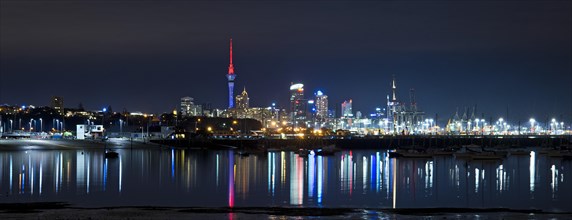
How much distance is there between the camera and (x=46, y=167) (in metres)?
82.6

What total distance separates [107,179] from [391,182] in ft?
75.5

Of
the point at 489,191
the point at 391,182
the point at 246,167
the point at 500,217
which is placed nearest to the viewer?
the point at 500,217

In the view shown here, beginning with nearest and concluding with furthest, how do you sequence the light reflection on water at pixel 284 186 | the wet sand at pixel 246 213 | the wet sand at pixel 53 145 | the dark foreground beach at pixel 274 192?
the wet sand at pixel 246 213 < the dark foreground beach at pixel 274 192 < the light reflection on water at pixel 284 186 < the wet sand at pixel 53 145

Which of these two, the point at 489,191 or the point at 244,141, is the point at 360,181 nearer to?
the point at 489,191

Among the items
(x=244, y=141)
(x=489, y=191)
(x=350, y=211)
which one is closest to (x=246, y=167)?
(x=489, y=191)

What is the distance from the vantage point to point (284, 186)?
62.9 m

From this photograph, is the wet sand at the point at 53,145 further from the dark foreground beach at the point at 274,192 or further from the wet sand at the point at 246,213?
the wet sand at the point at 246,213

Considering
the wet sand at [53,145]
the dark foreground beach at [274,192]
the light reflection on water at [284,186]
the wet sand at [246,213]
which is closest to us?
the wet sand at [246,213]

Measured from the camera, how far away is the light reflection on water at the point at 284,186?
50.8 m

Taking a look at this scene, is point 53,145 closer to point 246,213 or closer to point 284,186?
point 284,186

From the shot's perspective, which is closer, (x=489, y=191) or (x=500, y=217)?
(x=500, y=217)

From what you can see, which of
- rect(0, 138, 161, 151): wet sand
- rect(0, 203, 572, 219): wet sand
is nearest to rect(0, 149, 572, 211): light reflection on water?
rect(0, 203, 572, 219): wet sand

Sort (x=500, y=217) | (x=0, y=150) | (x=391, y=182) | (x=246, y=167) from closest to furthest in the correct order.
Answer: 1. (x=500, y=217)
2. (x=391, y=182)
3. (x=246, y=167)
4. (x=0, y=150)

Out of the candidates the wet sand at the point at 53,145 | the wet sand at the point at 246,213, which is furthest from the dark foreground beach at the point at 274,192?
the wet sand at the point at 53,145
